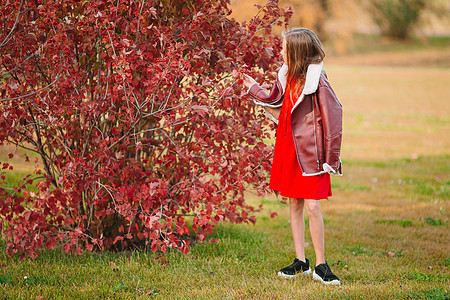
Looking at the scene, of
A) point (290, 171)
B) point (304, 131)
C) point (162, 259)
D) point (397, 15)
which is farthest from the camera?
point (397, 15)

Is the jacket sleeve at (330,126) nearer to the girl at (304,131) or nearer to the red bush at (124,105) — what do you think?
the girl at (304,131)

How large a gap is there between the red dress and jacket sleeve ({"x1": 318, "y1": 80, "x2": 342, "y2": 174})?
17cm

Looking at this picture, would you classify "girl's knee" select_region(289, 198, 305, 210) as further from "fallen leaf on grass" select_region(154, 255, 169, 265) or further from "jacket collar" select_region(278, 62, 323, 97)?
"fallen leaf on grass" select_region(154, 255, 169, 265)

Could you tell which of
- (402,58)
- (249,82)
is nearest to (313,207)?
(249,82)

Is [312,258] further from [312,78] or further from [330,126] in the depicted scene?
[312,78]

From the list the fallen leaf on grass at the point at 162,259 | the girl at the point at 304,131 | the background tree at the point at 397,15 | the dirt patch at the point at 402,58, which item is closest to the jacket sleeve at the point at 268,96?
the girl at the point at 304,131

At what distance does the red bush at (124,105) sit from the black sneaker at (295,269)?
0.54m

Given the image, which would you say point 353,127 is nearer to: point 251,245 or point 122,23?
point 251,245

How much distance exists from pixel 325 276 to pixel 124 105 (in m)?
1.96

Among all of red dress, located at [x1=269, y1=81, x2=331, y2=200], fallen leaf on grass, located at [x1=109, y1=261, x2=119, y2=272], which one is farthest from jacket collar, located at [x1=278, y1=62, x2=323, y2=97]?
fallen leaf on grass, located at [x1=109, y1=261, x2=119, y2=272]

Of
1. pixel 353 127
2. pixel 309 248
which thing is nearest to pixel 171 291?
pixel 309 248

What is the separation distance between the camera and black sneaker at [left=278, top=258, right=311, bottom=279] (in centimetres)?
396

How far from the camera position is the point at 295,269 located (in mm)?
4004

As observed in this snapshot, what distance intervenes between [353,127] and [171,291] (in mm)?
11171
